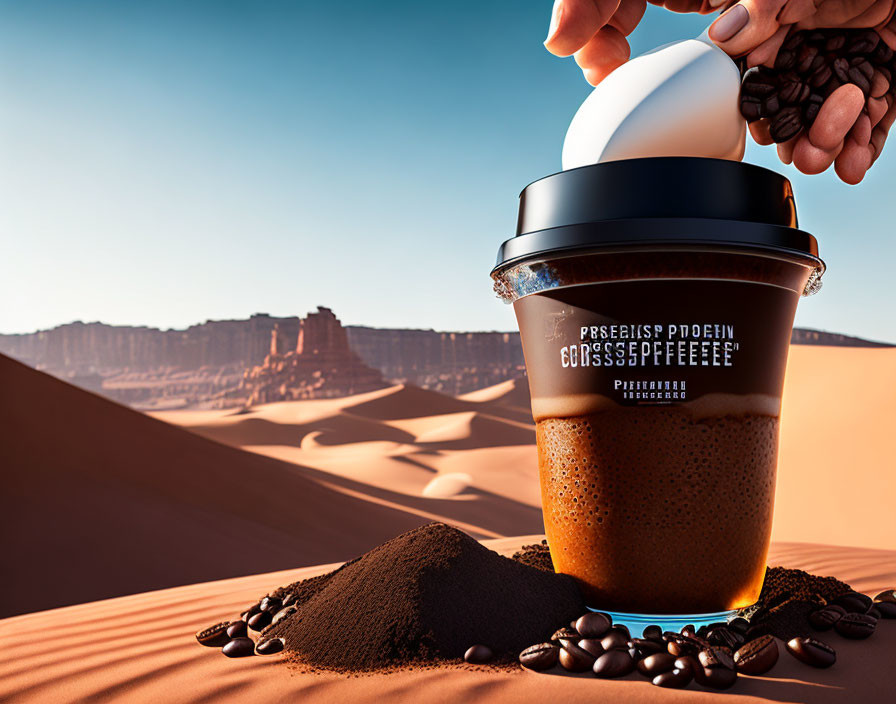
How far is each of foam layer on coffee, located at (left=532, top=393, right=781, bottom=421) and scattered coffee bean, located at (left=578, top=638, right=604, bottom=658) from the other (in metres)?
0.64

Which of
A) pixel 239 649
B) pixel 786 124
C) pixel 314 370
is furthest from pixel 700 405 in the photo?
pixel 314 370

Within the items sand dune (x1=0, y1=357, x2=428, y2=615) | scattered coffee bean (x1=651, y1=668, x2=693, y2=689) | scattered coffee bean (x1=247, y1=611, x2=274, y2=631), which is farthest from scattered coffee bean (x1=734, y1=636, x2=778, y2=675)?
sand dune (x1=0, y1=357, x2=428, y2=615)

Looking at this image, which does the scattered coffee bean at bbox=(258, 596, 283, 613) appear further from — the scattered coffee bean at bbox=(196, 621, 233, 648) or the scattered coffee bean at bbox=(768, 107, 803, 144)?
the scattered coffee bean at bbox=(768, 107, 803, 144)

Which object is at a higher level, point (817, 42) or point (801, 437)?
point (817, 42)

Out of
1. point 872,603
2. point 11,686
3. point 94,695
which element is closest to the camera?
point 94,695

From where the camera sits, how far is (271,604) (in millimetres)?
2574

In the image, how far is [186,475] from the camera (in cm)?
953

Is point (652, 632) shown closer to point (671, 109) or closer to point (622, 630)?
point (622, 630)

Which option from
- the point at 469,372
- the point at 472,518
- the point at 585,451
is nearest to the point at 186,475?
the point at 472,518

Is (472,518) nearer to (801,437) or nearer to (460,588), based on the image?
(801,437)

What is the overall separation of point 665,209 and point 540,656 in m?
1.29

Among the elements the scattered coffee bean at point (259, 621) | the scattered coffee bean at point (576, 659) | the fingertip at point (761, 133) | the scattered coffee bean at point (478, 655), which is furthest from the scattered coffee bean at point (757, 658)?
the fingertip at point (761, 133)

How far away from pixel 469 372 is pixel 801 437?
7307 centimetres

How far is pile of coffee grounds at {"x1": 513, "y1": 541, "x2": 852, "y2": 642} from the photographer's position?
2109 mm
